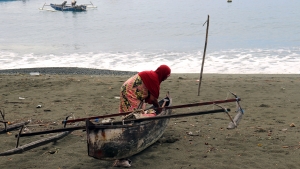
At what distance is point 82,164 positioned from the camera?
222 inches

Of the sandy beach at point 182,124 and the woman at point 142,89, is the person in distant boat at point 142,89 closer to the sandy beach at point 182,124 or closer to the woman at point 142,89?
the woman at point 142,89

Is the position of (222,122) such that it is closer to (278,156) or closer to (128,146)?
(278,156)

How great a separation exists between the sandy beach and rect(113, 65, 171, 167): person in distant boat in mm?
729

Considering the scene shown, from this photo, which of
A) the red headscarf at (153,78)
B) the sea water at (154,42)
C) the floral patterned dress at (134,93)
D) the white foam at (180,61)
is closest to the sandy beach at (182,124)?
the floral patterned dress at (134,93)

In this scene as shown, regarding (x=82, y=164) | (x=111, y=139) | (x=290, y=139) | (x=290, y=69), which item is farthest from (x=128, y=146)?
(x=290, y=69)

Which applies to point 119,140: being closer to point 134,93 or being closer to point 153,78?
point 134,93

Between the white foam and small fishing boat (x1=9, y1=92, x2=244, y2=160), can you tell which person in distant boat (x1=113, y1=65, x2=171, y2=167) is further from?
the white foam

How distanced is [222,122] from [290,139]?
1.47 meters

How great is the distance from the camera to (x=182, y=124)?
7559 millimetres

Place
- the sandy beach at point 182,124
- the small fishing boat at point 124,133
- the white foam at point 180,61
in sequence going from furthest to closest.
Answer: the white foam at point 180,61 → the sandy beach at point 182,124 → the small fishing boat at point 124,133

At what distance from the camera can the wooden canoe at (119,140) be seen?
5027 mm

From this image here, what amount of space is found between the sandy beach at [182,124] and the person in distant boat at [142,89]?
0.73 metres

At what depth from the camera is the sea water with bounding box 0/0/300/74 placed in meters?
18.6

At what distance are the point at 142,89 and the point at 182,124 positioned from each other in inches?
70.6
